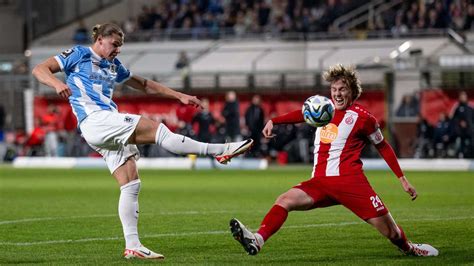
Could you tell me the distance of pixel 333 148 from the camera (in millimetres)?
10453

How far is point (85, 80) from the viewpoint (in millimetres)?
10820

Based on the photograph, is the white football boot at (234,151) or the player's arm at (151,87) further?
the player's arm at (151,87)

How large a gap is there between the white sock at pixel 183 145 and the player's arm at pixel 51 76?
3.29ft

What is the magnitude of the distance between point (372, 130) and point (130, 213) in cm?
251

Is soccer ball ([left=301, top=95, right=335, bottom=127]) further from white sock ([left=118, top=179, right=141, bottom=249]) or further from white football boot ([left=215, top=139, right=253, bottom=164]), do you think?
white sock ([left=118, top=179, right=141, bottom=249])

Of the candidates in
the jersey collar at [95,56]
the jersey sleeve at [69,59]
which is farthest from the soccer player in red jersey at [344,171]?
the jersey sleeve at [69,59]

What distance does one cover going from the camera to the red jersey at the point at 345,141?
10.4 meters

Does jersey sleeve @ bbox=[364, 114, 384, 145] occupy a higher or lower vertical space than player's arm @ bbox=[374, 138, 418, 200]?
higher

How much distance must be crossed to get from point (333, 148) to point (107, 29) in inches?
98.3

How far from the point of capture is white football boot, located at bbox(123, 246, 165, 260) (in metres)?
10.5

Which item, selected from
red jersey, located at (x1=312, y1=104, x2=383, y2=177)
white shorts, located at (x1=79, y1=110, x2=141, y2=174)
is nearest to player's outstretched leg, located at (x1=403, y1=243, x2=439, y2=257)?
red jersey, located at (x1=312, y1=104, x2=383, y2=177)

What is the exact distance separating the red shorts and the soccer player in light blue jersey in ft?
3.01

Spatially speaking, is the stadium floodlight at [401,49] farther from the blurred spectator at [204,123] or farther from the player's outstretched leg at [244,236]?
the player's outstretched leg at [244,236]

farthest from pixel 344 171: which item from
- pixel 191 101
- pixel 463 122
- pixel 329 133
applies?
pixel 463 122
